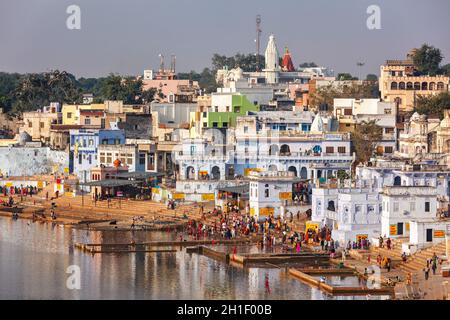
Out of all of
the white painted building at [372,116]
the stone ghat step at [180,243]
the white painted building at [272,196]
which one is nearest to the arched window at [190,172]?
the white painted building at [372,116]

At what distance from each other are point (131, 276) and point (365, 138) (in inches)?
932

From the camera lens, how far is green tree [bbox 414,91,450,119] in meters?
82.3

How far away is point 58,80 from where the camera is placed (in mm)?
104250

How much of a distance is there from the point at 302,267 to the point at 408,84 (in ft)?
137

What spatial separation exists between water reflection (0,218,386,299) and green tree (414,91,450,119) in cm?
2553

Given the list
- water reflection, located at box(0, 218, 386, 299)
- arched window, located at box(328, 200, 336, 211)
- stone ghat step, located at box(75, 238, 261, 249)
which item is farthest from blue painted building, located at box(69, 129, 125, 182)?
arched window, located at box(328, 200, 336, 211)

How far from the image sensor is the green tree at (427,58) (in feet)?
336

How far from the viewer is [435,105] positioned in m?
83.0

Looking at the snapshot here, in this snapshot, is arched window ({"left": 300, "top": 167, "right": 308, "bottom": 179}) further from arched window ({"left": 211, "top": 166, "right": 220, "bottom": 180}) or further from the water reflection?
the water reflection

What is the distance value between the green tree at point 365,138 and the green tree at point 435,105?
7950 millimetres

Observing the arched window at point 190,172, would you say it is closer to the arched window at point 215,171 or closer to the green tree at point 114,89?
the arched window at point 215,171

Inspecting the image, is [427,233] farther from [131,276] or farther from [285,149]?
[285,149]

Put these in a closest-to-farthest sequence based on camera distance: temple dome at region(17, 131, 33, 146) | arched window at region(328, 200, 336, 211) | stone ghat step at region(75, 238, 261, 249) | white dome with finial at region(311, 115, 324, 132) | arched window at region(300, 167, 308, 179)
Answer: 1. stone ghat step at region(75, 238, 261, 249)
2. arched window at region(328, 200, 336, 211)
3. arched window at region(300, 167, 308, 179)
4. white dome with finial at region(311, 115, 324, 132)
5. temple dome at region(17, 131, 33, 146)

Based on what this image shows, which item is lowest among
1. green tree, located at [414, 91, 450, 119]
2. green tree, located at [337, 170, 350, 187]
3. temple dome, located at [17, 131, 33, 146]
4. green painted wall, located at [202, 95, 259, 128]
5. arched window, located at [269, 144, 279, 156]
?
green tree, located at [337, 170, 350, 187]
